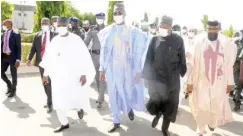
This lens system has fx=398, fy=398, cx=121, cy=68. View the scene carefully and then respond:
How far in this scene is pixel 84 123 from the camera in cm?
715

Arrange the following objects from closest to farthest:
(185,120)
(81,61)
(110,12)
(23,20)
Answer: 1. (81,61)
2. (185,120)
3. (110,12)
4. (23,20)

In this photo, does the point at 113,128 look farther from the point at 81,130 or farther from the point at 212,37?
the point at 212,37

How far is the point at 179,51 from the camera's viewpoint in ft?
20.0

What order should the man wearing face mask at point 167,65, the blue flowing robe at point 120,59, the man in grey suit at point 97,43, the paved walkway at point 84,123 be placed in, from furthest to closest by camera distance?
the man in grey suit at point 97,43 → the blue flowing robe at point 120,59 → the paved walkway at point 84,123 → the man wearing face mask at point 167,65

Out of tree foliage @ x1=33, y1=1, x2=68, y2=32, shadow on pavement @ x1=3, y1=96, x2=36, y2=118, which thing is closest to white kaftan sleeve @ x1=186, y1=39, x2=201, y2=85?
shadow on pavement @ x1=3, y1=96, x2=36, y2=118

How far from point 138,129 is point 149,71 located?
107 cm

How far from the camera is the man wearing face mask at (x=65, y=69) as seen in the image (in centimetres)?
662

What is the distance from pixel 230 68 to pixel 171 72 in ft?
3.36

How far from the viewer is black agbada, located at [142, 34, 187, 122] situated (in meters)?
6.09

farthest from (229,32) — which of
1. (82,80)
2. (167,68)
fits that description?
(167,68)

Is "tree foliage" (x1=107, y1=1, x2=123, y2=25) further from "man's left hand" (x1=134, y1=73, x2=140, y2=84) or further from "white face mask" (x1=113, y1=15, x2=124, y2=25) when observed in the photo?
"man's left hand" (x1=134, y1=73, x2=140, y2=84)

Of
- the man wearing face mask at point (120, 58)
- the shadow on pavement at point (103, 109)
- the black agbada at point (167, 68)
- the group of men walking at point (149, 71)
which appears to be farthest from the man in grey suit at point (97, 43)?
the black agbada at point (167, 68)

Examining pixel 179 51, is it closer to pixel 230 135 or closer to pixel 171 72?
pixel 171 72

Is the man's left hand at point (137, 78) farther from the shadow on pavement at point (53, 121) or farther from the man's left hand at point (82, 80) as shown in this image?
the shadow on pavement at point (53, 121)
